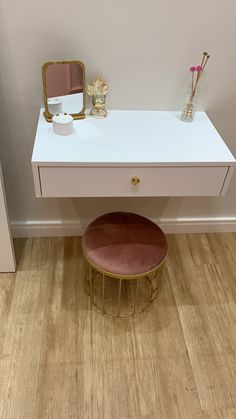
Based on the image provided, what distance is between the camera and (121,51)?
1.29 meters

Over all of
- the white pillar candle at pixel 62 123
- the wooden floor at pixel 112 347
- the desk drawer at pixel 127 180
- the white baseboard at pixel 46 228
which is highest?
the white pillar candle at pixel 62 123

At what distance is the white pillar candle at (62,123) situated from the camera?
47.3 inches

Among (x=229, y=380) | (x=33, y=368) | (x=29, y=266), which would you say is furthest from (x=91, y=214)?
(x=229, y=380)

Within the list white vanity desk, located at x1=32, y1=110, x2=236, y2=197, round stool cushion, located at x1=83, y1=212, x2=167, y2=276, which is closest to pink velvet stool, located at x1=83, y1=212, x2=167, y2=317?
round stool cushion, located at x1=83, y1=212, x2=167, y2=276

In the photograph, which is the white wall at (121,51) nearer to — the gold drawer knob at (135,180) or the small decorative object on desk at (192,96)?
the small decorative object on desk at (192,96)

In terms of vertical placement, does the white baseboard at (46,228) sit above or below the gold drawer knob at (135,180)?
below

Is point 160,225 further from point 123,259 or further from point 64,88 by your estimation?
point 64,88

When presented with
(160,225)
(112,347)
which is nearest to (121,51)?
(160,225)

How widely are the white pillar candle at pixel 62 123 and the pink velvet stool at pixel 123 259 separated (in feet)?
1.38

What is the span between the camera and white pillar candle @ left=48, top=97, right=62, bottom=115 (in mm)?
1299

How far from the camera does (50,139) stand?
121 centimetres

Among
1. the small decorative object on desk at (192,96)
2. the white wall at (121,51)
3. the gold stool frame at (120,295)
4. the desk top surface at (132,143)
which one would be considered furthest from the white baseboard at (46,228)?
the small decorative object on desk at (192,96)

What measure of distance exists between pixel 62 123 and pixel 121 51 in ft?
1.18

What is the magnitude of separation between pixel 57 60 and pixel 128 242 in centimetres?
73
